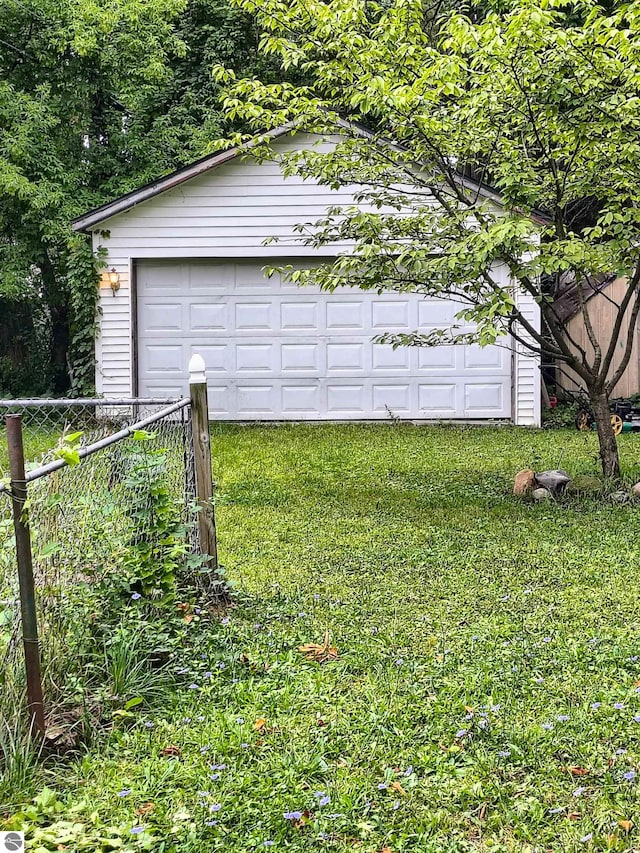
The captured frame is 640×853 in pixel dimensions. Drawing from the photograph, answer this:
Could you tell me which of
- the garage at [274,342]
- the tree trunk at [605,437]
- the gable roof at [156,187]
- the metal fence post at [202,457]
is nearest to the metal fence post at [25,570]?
the metal fence post at [202,457]

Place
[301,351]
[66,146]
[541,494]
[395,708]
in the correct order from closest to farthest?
1. [395,708]
2. [541,494]
3. [301,351]
4. [66,146]

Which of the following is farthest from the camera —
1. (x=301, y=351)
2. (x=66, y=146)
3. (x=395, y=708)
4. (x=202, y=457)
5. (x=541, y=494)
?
(x=66, y=146)

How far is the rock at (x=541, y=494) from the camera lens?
19.7 feet

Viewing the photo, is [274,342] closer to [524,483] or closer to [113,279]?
[113,279]

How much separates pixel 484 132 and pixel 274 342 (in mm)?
5721

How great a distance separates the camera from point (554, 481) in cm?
612

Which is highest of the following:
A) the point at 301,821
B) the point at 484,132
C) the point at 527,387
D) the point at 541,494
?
the point at 484,132

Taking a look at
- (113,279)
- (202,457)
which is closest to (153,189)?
(113,279)

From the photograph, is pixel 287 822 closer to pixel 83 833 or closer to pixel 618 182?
pixel 83 833

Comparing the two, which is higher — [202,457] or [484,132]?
[484,132]

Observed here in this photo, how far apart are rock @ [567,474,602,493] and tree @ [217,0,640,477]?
15 cm

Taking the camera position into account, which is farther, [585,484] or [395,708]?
[585,484]

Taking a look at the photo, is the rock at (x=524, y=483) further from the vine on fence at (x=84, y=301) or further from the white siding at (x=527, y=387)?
the vine on fence at (x=84, y=301)

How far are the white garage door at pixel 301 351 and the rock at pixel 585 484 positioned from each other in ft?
15.5
